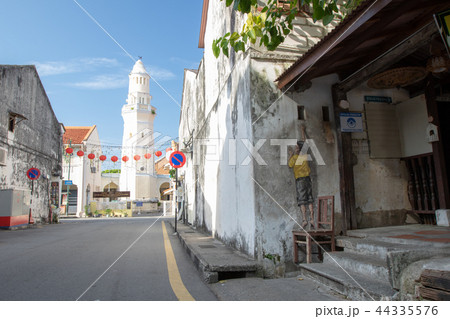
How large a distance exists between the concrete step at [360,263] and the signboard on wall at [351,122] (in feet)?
6.91

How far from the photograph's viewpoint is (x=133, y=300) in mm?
3350

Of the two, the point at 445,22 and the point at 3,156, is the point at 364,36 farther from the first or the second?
the point at 3,156

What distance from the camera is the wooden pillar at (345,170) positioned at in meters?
5.21

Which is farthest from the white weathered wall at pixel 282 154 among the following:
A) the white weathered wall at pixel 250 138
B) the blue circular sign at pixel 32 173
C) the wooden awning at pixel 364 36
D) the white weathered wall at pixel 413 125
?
the blue circular sign at pixel 32 173

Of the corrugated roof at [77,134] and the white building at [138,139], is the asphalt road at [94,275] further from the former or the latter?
the white building at [138,139]

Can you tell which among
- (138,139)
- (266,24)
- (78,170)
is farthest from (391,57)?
(138,139)

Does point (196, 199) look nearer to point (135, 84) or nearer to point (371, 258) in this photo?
point (371, 258)

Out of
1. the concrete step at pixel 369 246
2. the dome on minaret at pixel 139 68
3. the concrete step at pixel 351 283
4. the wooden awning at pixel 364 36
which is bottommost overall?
the concrete step at pixel 351 283

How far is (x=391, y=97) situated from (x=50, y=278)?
6.39m

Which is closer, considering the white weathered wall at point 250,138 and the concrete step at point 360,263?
the concrete step at point 360,263

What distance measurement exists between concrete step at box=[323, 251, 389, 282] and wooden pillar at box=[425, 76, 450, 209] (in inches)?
80.0

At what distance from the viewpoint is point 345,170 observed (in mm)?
5277

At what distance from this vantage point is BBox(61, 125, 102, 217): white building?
34.7m

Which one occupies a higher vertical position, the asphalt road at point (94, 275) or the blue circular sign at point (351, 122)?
the blue circular sign at point (351, 122)
